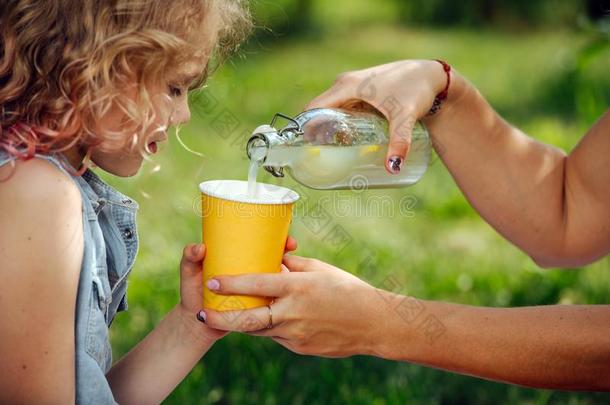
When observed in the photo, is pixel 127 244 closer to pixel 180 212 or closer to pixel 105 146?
pixel 105 146

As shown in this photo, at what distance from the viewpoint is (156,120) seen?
A: 1.75 m

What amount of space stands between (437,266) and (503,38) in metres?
5.17

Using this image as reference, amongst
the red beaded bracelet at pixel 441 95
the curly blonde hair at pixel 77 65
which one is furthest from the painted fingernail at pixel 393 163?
the curly blonde hair at pixel 77 65

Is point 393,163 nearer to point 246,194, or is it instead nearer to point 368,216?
point 246,194

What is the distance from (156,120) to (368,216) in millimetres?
2642

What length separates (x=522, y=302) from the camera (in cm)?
330

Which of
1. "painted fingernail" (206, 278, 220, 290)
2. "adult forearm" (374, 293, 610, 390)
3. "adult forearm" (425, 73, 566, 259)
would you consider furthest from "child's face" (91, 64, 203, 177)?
"adult forearm" (425, 73, 566, 259)

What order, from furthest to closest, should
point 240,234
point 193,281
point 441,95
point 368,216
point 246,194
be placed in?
point 368,216 → point 441,95 → point 193,281 → point 246,194 → point 240,234

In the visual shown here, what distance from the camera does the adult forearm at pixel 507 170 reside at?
2.34m

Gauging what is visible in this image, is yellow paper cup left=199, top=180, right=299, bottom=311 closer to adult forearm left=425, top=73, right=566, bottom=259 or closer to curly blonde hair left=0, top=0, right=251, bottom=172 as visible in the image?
curly blonde hair left=0, top=0, right=251, bottom=172

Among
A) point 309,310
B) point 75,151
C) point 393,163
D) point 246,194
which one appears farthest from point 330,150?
point 75,151

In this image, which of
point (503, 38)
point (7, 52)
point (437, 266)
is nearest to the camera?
point (7, 52)

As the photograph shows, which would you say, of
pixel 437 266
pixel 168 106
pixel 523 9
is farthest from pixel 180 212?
pixel 523 9

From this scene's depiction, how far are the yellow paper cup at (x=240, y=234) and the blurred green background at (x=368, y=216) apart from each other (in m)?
0.16
